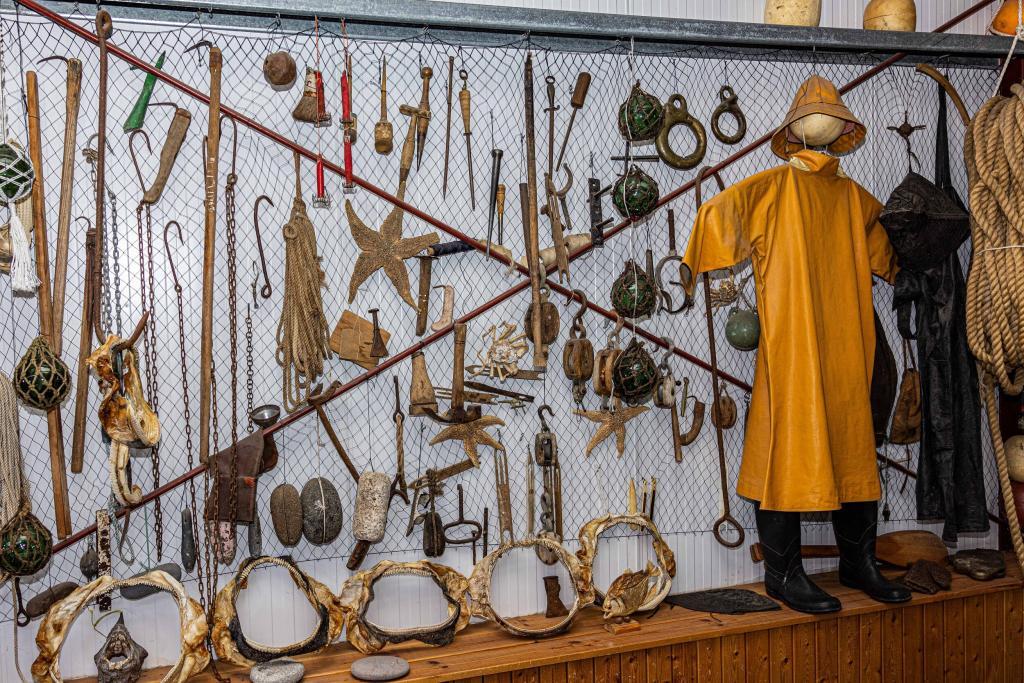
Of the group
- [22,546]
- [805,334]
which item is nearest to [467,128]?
Result: [805,334]

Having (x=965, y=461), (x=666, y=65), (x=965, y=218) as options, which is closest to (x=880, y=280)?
(x=965, y=218)

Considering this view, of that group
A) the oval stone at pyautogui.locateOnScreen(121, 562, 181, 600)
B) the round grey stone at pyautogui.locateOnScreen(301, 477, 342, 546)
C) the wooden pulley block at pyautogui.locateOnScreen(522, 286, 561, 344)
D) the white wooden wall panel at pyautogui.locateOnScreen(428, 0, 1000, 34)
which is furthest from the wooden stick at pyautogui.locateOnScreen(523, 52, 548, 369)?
the oval stone at pyautogui.locateOnScreen(121, 562, 181, 600)

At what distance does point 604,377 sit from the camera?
13.7 feet

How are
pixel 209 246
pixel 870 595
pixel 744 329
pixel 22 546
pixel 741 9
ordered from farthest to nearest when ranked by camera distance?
pixel 741 9
pixel 744 329
pixel 870 595
pixel 209 246
pixel 22 546

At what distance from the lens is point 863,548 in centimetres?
427

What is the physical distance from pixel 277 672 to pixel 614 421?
70.5 inches

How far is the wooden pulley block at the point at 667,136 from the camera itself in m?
4.42

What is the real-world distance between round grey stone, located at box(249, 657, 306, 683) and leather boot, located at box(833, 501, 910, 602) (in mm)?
2430

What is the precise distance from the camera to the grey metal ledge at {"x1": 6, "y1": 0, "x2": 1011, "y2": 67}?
3611mm

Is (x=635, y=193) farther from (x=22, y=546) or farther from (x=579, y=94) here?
(x=22, y=546)

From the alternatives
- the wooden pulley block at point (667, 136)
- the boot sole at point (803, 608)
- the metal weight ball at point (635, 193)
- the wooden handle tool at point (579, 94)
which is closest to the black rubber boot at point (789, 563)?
the boot sole at point (803, 608)

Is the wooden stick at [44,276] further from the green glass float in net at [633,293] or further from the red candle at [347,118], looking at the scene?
the green glass float in net at [633,293]

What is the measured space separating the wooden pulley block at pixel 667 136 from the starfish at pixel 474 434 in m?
1.47

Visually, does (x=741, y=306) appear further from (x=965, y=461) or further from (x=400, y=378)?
(x=400, y=378)
